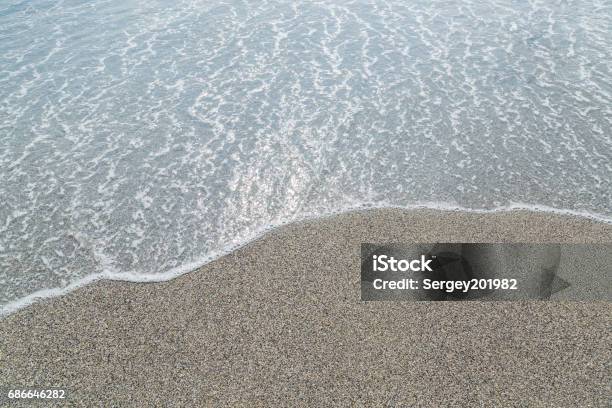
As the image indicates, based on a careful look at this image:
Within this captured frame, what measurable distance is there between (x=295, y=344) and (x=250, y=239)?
237 centimetres

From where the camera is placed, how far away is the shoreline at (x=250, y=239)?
24.2 feet

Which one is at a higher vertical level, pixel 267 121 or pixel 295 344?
pixel 267 121

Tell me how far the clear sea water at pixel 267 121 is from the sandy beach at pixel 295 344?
85cm

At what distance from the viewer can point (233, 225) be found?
8609 mm

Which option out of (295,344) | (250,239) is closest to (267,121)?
(250,239)

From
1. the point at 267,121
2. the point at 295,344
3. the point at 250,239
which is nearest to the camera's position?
the point at 295,344

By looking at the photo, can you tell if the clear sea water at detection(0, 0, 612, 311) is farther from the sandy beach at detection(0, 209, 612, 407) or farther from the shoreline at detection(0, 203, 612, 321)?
the sandy beach at detection(0, 209, 612, 407)

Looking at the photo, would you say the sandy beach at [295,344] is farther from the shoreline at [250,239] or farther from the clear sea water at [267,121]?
the clear sea water at [267,121]

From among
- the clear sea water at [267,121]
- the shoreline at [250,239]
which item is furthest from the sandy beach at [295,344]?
the clear sea water at [267,121]

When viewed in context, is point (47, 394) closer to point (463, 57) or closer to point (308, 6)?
point (463, 57)

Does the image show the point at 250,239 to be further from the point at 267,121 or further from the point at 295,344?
the point at 267,121

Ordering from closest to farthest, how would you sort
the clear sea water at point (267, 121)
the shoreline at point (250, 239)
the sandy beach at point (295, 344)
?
the sandy beach at point (295, 344)
the shoreline at point (250, 239)
the clear sea water at point (267, 121)

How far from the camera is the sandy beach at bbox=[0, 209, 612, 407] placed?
19.2 ft

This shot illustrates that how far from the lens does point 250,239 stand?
8.28 metres
